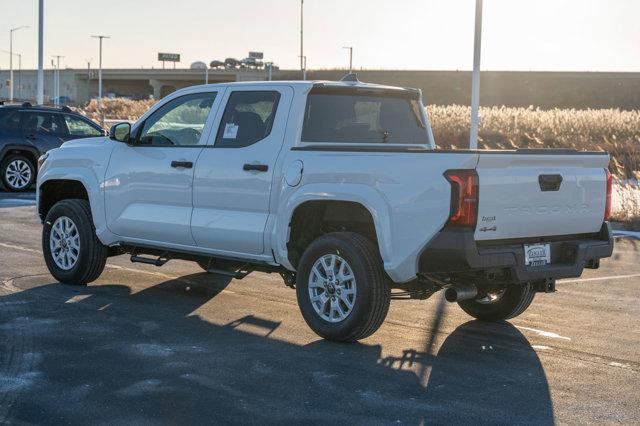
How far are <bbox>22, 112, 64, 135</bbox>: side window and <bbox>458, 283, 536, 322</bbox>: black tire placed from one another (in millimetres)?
14751

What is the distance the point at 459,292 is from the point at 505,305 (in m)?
1.19

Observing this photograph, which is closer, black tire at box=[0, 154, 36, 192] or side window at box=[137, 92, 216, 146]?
side window at box=[137, 92, 216, 146]

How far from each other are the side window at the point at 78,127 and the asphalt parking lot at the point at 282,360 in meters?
11.9

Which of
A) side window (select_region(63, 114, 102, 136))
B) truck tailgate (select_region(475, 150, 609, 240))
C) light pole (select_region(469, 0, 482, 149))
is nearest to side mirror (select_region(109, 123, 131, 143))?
truck tailgate (select_region(475, 150, 609, 240))

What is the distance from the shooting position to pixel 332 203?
25.6 ft

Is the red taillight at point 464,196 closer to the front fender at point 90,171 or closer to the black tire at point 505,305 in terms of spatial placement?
the black tire at point 505,305

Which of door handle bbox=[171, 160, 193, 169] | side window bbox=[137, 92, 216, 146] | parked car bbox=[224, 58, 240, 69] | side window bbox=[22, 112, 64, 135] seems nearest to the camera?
door handle bbox=[171, 160, 193, 169]

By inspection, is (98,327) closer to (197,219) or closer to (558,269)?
(197,219)

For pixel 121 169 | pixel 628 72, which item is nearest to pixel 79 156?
pixel 121 169

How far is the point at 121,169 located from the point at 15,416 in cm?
419

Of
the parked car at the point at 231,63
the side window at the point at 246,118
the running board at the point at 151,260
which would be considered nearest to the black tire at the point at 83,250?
the running board at the point at 151,260

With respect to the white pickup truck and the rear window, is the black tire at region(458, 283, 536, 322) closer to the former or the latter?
the white pickup truck

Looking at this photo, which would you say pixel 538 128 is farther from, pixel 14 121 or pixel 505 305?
pixel 505 305

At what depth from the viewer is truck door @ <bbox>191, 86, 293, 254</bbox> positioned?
8.25m
